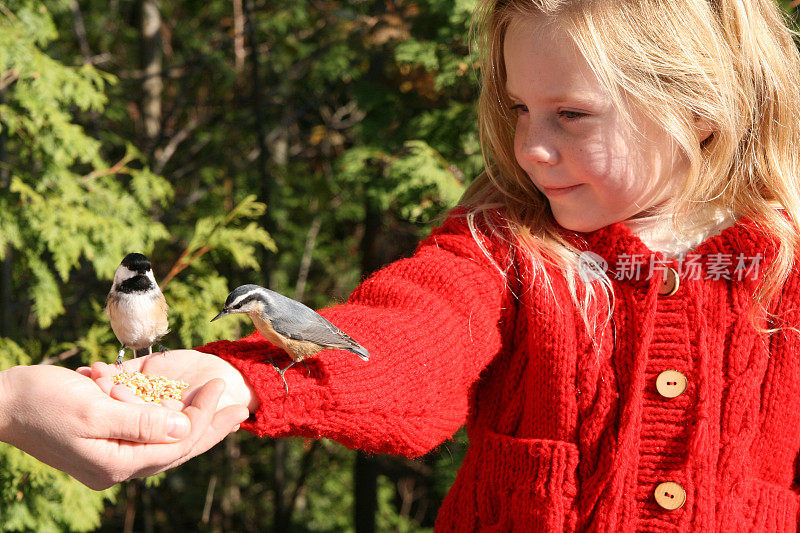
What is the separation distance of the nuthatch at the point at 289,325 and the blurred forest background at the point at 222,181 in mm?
983

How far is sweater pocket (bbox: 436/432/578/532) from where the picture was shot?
1.42 m

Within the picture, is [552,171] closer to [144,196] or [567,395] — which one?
[567,395]

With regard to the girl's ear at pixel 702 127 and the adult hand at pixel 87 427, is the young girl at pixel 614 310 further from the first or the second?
the adult hand at pixel 87 427

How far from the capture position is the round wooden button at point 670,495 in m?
1.36

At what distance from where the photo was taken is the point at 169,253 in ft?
14.4

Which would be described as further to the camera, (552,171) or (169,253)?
(169,253)

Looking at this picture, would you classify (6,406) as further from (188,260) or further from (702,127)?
(188,260)

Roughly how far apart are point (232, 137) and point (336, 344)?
3.81 m

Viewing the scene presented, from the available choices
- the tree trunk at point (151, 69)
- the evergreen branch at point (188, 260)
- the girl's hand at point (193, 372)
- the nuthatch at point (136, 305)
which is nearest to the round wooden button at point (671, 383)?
the girl's hand at point (193, 372)

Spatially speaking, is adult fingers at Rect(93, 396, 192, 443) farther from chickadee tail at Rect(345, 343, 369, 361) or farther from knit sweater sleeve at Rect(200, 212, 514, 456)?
chickadee tail at Rect(345, 343, 369, 361)

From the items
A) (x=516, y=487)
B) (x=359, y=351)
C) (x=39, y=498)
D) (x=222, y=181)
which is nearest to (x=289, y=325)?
(x=359, y=351)

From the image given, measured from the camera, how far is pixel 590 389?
1457 mm

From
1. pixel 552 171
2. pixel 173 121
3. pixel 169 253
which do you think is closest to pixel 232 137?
pixel 173 121

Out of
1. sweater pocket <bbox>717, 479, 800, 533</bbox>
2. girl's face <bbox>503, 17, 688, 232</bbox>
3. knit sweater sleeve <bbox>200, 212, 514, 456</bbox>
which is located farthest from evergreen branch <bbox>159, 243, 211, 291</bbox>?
sweater pocket <bbox>717, 479, 800, 533</bbox>
